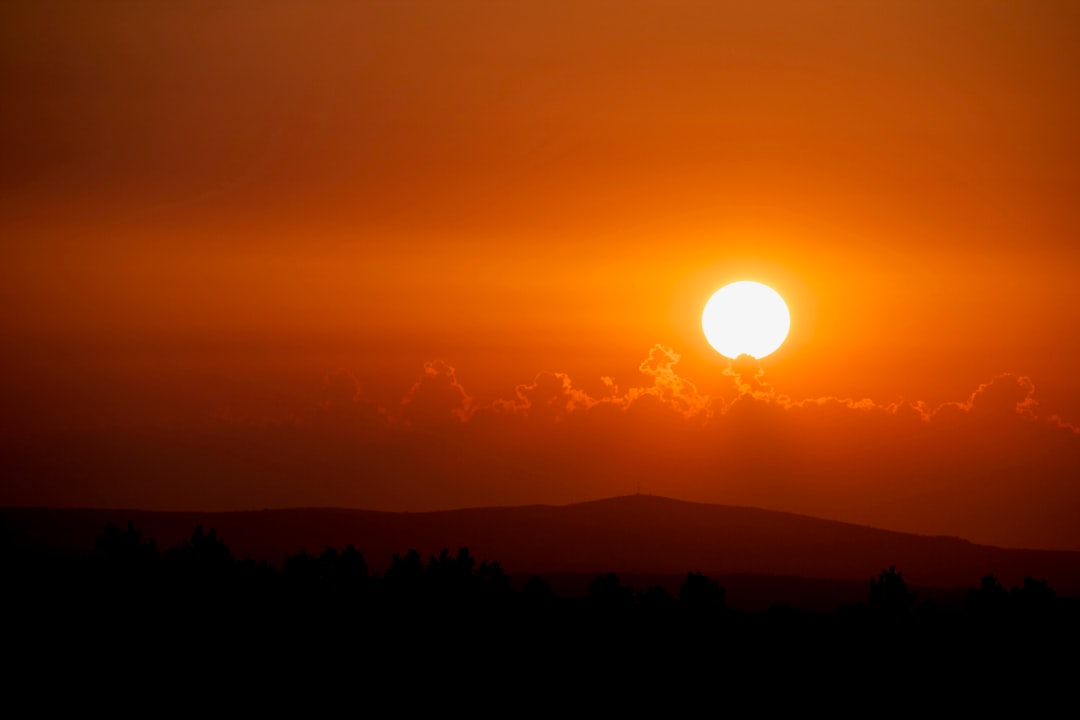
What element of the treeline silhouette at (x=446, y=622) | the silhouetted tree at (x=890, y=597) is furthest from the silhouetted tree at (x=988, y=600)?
the silhouetted tree at (x=890, y=597)

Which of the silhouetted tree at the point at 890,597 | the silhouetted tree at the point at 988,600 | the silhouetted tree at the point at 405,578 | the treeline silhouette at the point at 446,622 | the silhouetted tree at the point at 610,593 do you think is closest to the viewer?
the treeline silhouette at the point at 446,622

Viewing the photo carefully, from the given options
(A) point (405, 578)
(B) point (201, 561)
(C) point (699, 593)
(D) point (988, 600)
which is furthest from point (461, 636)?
(D) point (988, 600)

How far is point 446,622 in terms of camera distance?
427 ft

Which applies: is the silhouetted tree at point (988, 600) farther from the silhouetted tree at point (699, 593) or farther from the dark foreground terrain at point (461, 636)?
the silhouetted tree at point (699, 593)

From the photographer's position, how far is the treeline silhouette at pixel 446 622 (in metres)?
118

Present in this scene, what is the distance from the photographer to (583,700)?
10812 centimetres

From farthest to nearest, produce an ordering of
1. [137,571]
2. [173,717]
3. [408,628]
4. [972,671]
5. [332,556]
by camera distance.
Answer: [332,556], [137,571], [408,628], [972,671], [173,717]

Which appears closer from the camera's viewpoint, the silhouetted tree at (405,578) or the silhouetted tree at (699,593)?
the silhouetted tree at (699,593)

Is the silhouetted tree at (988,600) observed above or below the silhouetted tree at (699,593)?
above

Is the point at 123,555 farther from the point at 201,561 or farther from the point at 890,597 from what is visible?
the point at 890,597

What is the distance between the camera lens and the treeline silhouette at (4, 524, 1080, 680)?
118250 millimetres

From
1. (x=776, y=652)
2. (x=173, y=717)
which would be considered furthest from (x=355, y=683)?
(x=776, y=652)

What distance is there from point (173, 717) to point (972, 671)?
63.9 m

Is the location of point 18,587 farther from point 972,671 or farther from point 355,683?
point 972,671
